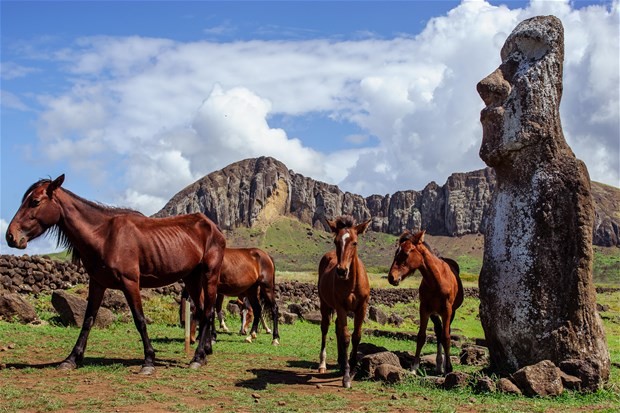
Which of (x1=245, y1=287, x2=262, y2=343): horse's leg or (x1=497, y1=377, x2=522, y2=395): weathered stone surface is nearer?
(x1=497, y1=377, x2=522, y2=395): weathered stone surface

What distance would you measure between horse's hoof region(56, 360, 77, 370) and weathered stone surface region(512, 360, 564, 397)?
24.7 feet

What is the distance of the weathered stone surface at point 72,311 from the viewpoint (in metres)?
18.0

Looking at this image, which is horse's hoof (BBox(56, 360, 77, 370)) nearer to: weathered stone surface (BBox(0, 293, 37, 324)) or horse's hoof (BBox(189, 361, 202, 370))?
horse's hoof (BBox(189, 361, 202, 370))

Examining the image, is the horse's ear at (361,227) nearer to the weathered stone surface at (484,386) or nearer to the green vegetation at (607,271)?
the weathered stone surface at (484,386)

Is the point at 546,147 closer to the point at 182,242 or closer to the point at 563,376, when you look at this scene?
the point at 563,376

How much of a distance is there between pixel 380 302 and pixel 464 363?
105 ft

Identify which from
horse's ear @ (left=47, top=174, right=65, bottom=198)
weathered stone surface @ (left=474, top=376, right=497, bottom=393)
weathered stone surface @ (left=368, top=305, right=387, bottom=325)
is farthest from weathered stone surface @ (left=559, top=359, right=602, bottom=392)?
weathered stone surface @ (left=368, top=305, right=387, bottom=325)

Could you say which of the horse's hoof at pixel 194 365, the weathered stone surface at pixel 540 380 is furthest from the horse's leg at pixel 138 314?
the weathered stone surface at pixel 540 380

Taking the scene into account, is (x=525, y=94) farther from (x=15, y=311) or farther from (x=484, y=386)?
(x=15, y=311)

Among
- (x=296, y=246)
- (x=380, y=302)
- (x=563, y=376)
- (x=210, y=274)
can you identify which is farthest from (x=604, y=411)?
(x=296, y=246)

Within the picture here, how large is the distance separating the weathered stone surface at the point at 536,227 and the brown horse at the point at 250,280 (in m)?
7.20

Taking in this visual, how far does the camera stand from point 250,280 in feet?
60.8

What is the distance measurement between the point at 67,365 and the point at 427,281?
6882 mm

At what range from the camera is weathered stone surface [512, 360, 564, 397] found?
34.2ft
